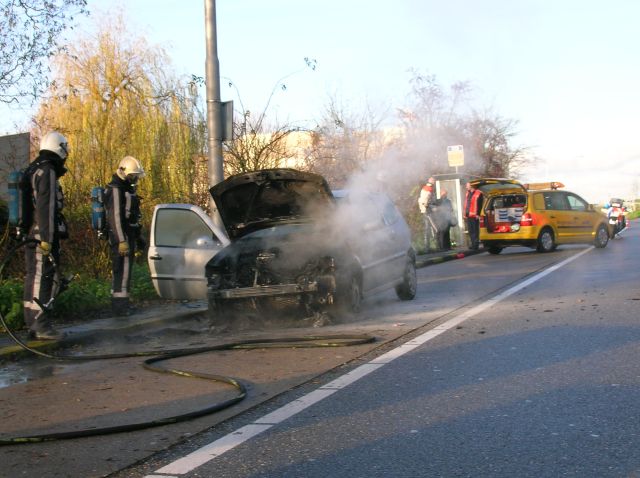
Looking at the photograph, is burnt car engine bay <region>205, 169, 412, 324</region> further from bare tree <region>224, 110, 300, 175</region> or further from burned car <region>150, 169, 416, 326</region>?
bare tree <region>224, 110, 300, 175</region>

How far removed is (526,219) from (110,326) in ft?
46.9

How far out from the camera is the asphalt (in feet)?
25.8

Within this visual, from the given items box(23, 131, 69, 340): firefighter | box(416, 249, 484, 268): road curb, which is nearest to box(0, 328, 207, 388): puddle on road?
box(23, 131, 69, 340): firefighter

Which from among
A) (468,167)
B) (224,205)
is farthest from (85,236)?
(468,167)

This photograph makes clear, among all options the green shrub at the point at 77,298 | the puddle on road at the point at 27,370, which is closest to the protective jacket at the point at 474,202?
the green shrub at the point at 77,298

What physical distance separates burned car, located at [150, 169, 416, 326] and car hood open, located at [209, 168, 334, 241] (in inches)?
0.5

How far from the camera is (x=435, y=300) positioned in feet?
37.3

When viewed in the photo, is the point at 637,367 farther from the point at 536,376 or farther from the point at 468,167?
Answer: the point at 468,167

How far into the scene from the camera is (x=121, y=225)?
9711 millimetres

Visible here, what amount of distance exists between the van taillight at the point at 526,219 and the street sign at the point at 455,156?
2.19 metres

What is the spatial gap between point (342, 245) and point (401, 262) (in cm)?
191

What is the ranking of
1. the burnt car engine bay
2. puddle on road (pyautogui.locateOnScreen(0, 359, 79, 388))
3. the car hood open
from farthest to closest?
the car hood open, the burnt car engine bay, puddle on road (pyautogui.locateOnScreen(0, 359, 79, 388))

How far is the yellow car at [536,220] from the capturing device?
21.0m

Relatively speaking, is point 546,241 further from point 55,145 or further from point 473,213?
point 55,145
